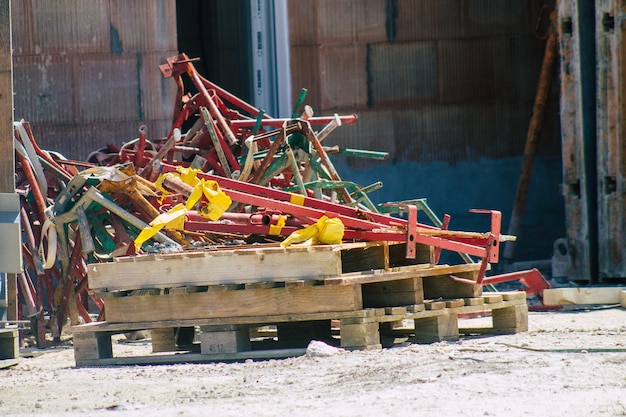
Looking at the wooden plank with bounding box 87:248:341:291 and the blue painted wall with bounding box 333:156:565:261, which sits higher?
the blue painted wall with bounding box 333:156:565:261

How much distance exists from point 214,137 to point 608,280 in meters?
4.79

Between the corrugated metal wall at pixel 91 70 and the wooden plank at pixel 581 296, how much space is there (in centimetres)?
537

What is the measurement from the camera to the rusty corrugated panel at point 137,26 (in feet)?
45.8

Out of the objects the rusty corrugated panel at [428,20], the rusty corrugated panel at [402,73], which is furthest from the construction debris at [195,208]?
the rusty corrugated panel at [428,20]

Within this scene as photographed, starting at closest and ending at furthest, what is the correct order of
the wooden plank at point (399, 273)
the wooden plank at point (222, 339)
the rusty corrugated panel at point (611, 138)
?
the wooden plank at point (399, 273)
the wooden plank at point (222, 339)
the rusty corrugated panel at point (611, 138)

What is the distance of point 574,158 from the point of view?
43.8 ft

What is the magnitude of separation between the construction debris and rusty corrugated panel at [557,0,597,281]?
10.3 ft

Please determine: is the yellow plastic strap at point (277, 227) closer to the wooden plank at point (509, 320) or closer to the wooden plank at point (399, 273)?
the wooden plank at point (399, 273)

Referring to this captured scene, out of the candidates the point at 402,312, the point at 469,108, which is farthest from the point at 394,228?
the point at 469,108

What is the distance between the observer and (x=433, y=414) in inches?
229

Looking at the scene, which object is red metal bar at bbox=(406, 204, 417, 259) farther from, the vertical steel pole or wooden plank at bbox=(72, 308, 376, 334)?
the vertical steel pole

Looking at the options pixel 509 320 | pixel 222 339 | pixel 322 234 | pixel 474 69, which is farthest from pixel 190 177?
pixel 474 69

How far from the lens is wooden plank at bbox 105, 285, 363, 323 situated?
803 centimetres

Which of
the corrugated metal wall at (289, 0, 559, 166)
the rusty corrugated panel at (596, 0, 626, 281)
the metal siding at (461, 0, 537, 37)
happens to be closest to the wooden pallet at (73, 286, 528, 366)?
the rusty corrugated panel at (596, 0, 626, 281)
